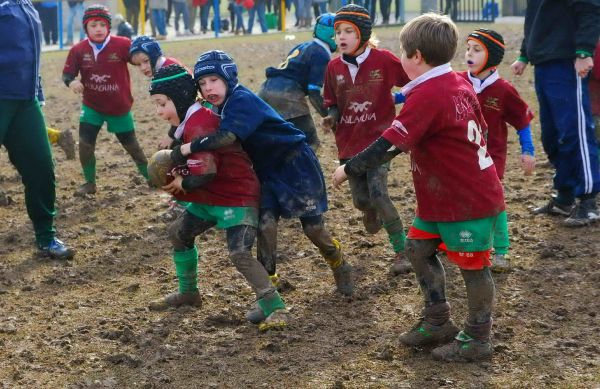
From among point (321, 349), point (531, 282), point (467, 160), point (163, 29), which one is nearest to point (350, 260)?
point (531, 282)

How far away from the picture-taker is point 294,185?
6676 millimetres

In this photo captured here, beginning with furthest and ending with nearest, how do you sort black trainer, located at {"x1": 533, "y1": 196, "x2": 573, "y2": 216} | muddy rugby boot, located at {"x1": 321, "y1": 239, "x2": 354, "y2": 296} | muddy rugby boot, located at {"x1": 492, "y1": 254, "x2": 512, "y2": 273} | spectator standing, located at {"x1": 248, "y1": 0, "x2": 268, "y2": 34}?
1. spectator standing, located at {"x1": 248, "y1": 0, "x2": 268, "y2": 34}
2. black trainer, located at {"x1": 533, "y1": 196, "x2": 573, "y2": 216}
3. muddy rugby boot, located at {"x1": 492, "y1": 254, "x2": 512, "y2": 273}
4. muddy rugby boot, located at {"x1": 321, "y1": 239, "x2": 354, "y2": 296}

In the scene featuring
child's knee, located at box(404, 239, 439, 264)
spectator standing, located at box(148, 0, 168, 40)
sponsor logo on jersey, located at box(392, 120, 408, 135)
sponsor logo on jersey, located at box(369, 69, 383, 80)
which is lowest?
child's knee, located at box(404, 239, 439, 264)

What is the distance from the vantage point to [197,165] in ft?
20.4

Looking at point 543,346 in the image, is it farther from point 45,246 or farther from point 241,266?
point 45,246

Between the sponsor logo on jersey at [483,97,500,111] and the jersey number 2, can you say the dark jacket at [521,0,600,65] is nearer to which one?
the sponsor logo on jersey at [483,97,500,111]

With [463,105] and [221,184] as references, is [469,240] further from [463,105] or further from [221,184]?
[221,184]

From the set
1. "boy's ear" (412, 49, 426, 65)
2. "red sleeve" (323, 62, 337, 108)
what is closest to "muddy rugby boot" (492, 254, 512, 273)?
"red sleeve" (323, 62, 337, 108)

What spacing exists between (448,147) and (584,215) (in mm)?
3293

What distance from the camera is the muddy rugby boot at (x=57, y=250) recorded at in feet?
27.1

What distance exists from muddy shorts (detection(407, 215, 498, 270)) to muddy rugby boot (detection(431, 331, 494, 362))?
407 millimetres

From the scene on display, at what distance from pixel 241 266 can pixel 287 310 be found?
0.41 meters

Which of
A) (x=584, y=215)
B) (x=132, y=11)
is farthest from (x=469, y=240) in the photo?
(x=132, y=11)

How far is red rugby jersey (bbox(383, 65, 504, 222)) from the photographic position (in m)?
5.48
